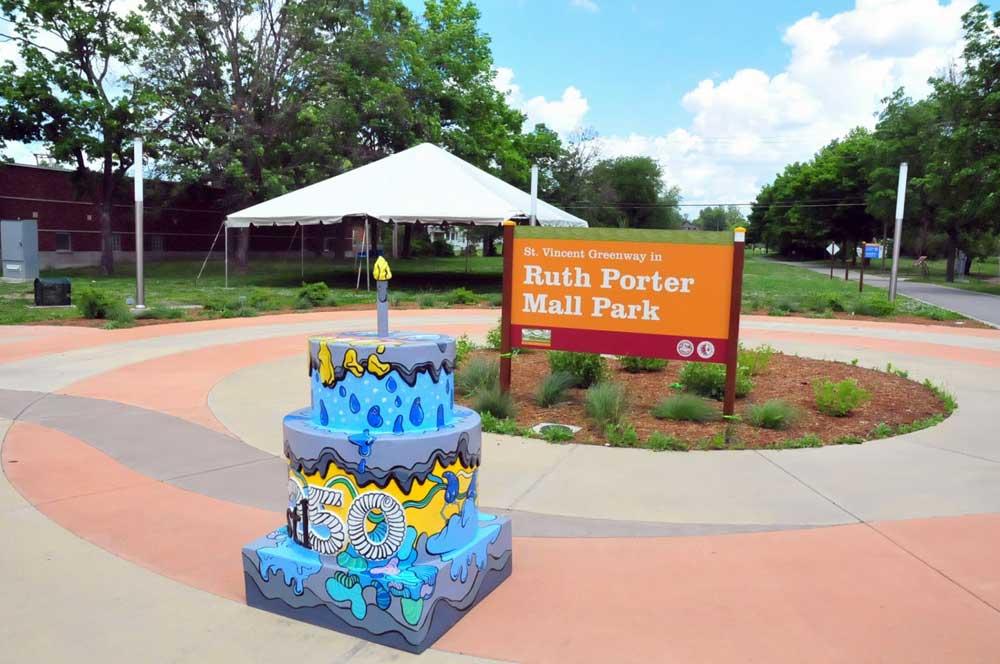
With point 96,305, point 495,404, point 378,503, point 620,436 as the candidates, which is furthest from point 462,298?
point 378,503

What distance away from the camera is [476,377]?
8188 mm

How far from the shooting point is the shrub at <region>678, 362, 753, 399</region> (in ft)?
26.2

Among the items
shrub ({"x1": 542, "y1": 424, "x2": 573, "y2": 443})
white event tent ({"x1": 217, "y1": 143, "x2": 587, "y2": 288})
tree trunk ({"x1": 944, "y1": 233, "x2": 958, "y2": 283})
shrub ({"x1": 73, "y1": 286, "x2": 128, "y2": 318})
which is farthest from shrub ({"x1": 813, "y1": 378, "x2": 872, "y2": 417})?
tree trunk ({"x1": 944, "y1": 233, "x2": 958, "y2": 283})

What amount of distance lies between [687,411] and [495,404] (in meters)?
1.83

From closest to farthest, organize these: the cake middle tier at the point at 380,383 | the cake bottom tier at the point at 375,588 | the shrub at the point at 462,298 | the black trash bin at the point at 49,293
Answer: the cake bottom tier at the point at 375,588 → the cake middle tier at the point at 380,383 → the black trash bin at the point at 49,293 → the shrub at the point at 462,298

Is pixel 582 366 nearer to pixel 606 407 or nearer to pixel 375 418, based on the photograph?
pixel 606 407

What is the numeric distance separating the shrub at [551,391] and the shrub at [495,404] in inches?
16.0

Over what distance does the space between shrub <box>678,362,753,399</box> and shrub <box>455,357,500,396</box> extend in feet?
6.86

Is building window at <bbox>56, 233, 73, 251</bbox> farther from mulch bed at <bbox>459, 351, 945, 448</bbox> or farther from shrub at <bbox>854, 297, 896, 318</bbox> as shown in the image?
shrub at <bbox>854, 297, 896, 318</bbox>

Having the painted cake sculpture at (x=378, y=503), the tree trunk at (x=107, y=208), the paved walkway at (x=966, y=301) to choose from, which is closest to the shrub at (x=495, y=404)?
the painted cake sculpture at (x=378, y=503)

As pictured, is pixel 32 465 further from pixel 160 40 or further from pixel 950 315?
pixel 160 40

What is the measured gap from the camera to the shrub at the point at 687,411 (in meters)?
7.06

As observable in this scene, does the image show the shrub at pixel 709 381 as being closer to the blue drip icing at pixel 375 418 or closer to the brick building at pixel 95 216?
the blue drip icing at pixel 375 418

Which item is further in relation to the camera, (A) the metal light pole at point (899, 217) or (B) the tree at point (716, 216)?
(B) the tree at point (716, 216)
